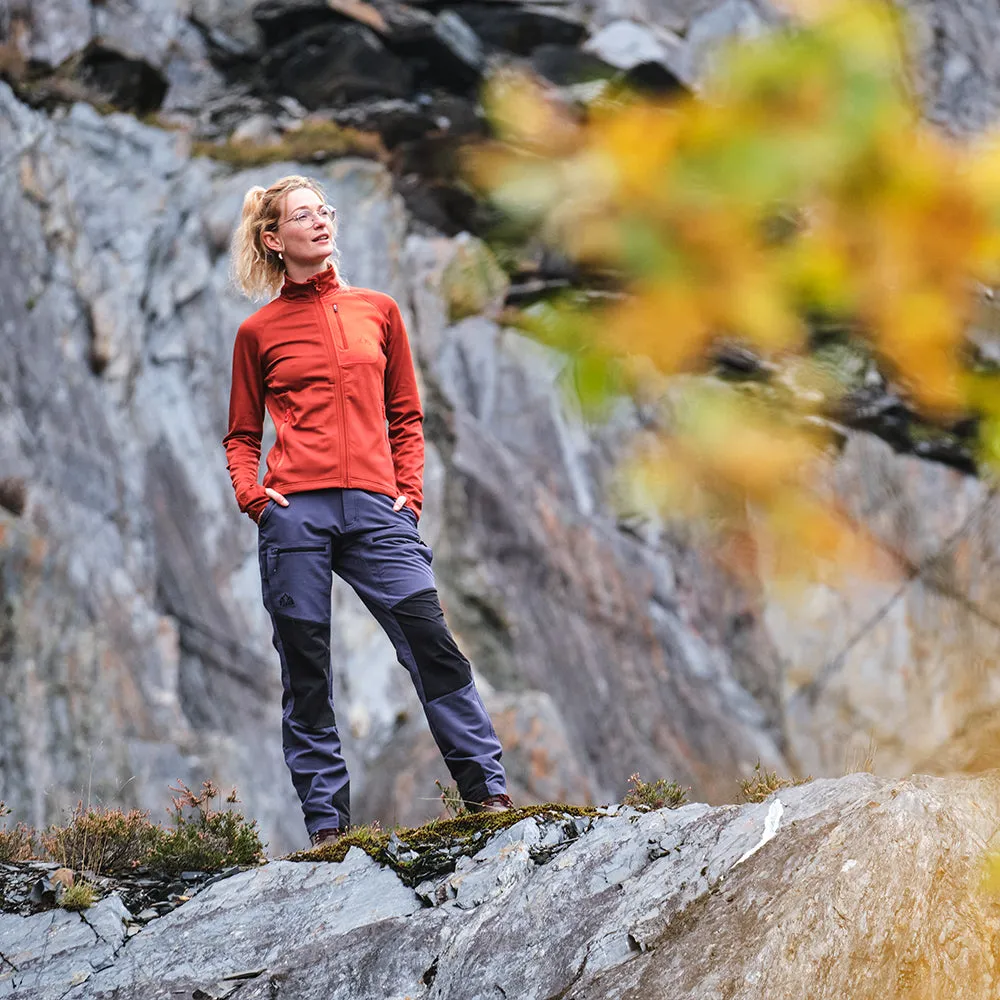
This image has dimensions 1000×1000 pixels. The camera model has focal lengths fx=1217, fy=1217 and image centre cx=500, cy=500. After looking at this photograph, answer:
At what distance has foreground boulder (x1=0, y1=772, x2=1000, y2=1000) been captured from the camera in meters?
3.35

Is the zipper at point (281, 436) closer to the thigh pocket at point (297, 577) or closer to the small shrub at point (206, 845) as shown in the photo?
the thigh pocket at point (297, 577)

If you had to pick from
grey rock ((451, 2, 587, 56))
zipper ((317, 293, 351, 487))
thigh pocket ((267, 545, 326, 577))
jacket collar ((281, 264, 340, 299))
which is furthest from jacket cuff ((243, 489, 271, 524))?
grey rock ((451, 2, 587, 56))

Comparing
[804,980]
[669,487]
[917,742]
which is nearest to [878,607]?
[917,742]

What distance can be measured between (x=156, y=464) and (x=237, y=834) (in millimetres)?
10893

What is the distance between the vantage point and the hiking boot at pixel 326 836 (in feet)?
15.5

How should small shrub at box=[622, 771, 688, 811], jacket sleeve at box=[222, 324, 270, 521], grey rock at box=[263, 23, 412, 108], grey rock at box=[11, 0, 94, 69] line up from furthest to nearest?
grey rock at box=[263, 23, 412, 108] → grey rock at box=[11, 0, 94, 69] → jacket sleeve at box=[222, 324, 270, 521] → small shrub at box=[622, 771, 688, 811]

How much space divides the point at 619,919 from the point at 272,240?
3.09 m

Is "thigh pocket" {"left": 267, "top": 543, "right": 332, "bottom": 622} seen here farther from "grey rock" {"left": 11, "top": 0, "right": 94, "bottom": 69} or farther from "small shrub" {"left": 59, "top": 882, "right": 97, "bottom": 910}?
"grey rock" {"left": 11, "top": 0, "right": 94, "bottom": 69}

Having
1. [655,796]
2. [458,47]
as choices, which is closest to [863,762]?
[655,796]

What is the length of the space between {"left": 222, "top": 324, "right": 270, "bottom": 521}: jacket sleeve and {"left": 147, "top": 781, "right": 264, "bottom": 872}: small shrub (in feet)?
4.56

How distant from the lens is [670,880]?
3883 mm

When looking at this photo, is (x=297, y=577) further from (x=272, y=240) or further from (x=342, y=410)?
(x=272, y=240)

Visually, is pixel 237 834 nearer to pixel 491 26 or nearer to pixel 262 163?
pixel 262 163

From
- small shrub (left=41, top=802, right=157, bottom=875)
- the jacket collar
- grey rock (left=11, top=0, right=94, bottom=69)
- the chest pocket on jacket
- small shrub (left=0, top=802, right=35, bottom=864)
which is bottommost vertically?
small shrub (left=0, top=802, right=35, bottom=864)
